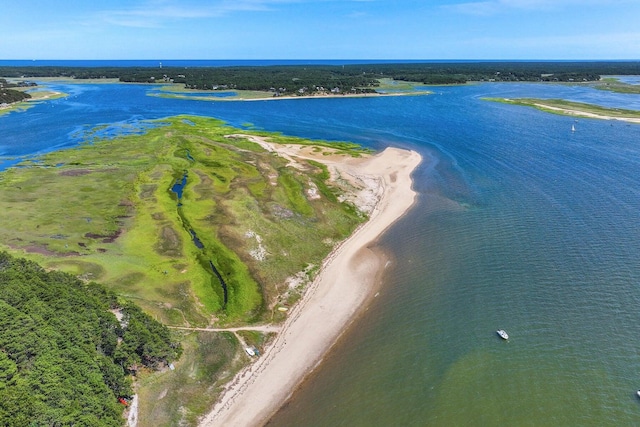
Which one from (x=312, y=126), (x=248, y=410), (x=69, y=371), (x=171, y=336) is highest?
(x=312, y=126)

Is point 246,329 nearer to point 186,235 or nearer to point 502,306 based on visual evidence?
point 186,235

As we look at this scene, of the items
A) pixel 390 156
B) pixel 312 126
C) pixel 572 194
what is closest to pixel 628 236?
pixel 572 194

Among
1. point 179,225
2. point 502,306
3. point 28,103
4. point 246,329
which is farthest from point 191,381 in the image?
point 28,103

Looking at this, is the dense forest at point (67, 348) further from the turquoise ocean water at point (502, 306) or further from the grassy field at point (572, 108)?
the grassy field at point (572, 108)

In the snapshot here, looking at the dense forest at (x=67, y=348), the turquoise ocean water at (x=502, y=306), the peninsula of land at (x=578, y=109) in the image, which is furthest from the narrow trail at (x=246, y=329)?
the peninsula of land at (x=578, y=109)

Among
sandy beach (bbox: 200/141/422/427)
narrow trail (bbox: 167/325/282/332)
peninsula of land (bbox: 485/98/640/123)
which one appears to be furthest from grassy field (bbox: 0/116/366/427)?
peninsula of land (bbox: 485/98/640/123)

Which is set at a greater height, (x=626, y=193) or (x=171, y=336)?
(x=626, y=193)

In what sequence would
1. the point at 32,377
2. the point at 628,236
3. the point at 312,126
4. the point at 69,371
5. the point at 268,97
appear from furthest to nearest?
the point at 268,97 < the point at 312,126 < the point at 628,236 < the point at 69,371 < the point at 32,377

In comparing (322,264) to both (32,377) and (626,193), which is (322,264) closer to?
(32,377)
